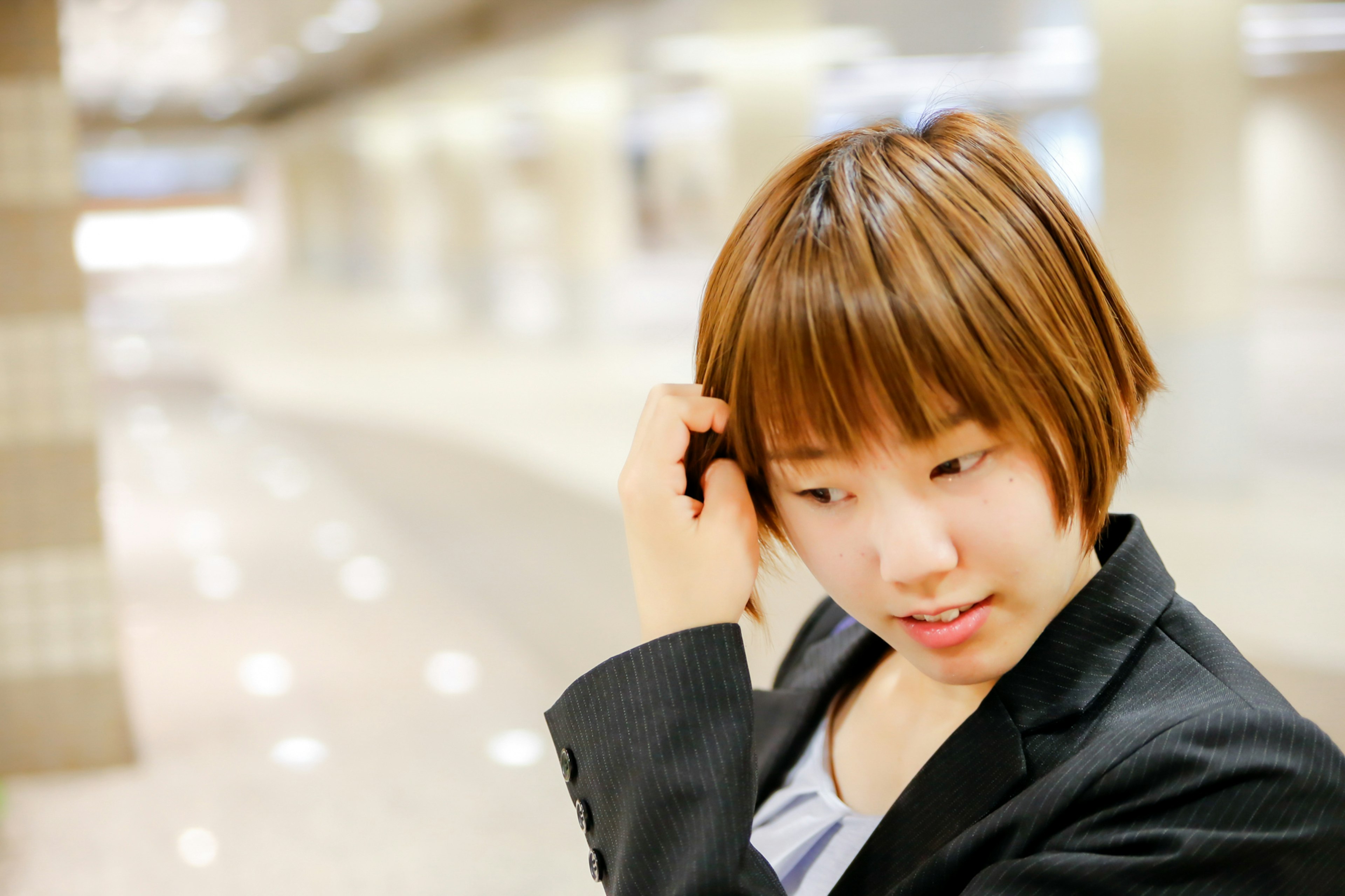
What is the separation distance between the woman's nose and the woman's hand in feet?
0.52

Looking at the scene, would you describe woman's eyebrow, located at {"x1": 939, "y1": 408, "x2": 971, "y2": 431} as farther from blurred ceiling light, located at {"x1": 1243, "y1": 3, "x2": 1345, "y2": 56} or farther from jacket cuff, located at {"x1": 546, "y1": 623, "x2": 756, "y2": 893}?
blurred ceiling light, located at {"x1": 1243, "y1": 3, "x2": 1345, "y2": 56}

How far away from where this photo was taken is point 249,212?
34.8 meters

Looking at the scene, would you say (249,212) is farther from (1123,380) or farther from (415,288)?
(1123,380)

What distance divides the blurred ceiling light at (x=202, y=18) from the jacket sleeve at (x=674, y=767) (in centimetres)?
1087

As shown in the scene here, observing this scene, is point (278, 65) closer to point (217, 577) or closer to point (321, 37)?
point (321, 37)

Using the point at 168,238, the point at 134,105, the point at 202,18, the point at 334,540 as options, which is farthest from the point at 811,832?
the point at 168,238

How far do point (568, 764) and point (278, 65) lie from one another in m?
17.7

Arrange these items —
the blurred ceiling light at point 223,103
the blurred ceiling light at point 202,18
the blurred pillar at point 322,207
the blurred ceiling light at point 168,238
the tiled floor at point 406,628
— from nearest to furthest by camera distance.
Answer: the tiled floor at point 406,628 → the blurred ceiling light at point 202,18 → the blurred ceiling light at point 223,103 → the blurred pillar at point 322,207 → the blurred ceiling light at point 168,238

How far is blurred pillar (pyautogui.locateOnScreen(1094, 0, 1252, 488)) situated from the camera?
16.5 feet

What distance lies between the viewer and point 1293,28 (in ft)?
15.5

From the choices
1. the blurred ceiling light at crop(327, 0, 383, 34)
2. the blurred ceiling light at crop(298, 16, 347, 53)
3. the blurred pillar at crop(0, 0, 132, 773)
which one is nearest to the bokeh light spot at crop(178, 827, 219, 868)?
the blurred pillar at crop(0, 0, 132, 773)

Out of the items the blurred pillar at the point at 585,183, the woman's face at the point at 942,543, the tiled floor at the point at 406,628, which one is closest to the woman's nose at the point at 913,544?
the woman's face at the point at 942,543

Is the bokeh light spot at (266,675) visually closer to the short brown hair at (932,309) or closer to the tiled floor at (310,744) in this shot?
the tiled floor at (310,744)

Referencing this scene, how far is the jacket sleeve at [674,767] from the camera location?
2.95 ft
